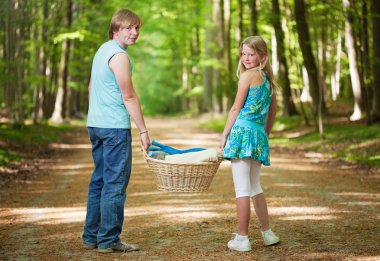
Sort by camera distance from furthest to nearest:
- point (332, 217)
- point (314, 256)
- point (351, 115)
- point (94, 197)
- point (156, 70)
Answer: point (156, 70) < point (351, 115) < point (332, 217) < point (94, 197) < point (314, 256)

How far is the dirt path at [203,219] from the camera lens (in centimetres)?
528

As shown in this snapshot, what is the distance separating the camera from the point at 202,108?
38.2 m

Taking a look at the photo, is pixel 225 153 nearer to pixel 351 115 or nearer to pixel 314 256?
pixel 314 256

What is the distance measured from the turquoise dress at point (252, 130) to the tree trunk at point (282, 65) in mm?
13810

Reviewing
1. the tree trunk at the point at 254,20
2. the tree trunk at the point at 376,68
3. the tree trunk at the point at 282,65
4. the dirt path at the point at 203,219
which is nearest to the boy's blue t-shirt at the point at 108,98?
the dirt path at the point at 203,219

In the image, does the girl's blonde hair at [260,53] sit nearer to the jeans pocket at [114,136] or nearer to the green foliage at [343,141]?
the jeans pocket at [114,136]

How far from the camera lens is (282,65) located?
2330 cm

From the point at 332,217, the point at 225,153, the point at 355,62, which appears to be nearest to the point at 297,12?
the point at 355,62

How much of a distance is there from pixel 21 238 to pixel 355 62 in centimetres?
1485

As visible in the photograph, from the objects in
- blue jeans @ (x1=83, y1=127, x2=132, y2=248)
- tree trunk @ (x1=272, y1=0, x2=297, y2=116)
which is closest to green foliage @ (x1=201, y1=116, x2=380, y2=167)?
tree trunk @ (x1=272, y1=0, x2=297, y2=116)

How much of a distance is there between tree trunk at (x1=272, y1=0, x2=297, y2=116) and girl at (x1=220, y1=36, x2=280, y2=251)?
13783 millimetres

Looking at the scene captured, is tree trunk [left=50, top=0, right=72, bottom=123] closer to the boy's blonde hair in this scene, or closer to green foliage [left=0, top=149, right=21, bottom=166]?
green foliage [left=0, top=149, right=21, bottom=166]

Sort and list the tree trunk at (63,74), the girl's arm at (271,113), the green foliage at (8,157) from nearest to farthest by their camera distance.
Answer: the girl's arm at (271,113) → the green foliage at (8,157) → the tree trunk at (63,74)

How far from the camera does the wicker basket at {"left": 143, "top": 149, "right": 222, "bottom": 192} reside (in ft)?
17.0
